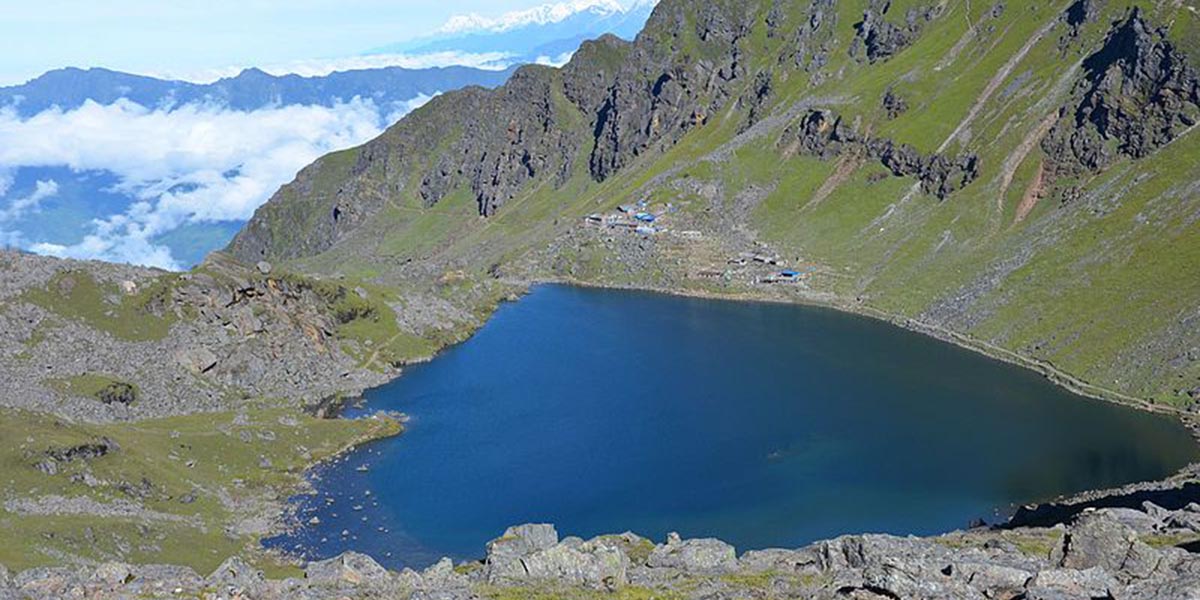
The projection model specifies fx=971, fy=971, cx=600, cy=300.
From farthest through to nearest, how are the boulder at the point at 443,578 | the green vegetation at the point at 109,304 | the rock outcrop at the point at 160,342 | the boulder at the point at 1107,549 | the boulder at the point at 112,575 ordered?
the green vegetation at the point at 109,304 → the rock outcrop at the point at 160,342 → the boulder at the point at 443,578 → the boulder at the point at 112,575 → the boulder at the point at 1107,549

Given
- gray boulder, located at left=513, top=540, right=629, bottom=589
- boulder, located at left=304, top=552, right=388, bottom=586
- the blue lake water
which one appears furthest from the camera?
the blue lake water

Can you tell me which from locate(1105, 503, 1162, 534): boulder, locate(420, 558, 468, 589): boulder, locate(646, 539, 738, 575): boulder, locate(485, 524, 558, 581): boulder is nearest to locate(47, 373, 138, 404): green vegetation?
locate(485, 524, 558, 581): boulder

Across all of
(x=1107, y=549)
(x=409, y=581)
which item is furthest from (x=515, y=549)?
(x=1107, y=549)

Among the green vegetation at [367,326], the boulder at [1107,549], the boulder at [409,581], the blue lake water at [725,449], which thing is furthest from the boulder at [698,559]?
the green vegetation at [367,326]

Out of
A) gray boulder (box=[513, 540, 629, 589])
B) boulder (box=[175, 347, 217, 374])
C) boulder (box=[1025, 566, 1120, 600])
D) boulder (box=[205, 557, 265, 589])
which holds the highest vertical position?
boulder (box=[1025, 566, 1120, 600])

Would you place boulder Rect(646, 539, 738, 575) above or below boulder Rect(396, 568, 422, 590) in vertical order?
above

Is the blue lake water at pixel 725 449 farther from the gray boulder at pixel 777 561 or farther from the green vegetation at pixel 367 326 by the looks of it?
the gray boulder at pixel 777 561

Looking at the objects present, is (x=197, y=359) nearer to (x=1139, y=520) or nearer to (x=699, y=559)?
(x=699, y=559)

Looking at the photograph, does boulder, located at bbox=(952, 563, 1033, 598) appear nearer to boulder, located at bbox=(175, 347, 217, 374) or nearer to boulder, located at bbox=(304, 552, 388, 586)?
boulder, located at bbox=(304, 552, 388, 586)

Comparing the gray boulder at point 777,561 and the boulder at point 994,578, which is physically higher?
the boulder at point 994,578
